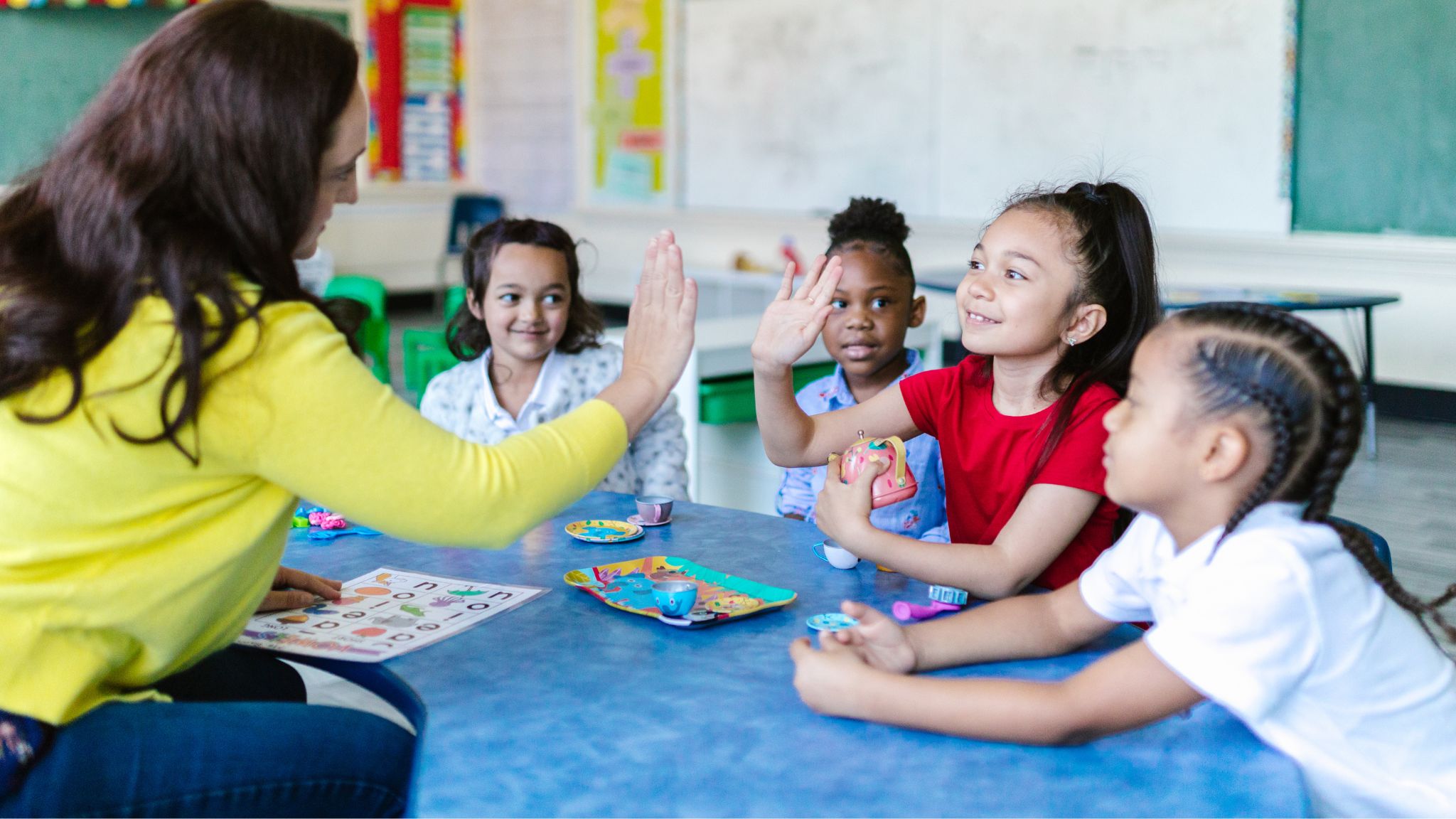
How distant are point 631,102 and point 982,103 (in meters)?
2.65

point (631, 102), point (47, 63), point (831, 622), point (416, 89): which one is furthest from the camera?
point (416, 89)

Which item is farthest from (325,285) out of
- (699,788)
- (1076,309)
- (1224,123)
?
(1224,123)

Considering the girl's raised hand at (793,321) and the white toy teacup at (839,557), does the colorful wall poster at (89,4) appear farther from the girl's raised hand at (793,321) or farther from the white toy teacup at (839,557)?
the white toy teacup at (839,557)

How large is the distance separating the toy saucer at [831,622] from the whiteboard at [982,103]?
460 centimetres

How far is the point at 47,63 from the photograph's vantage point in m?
6.97

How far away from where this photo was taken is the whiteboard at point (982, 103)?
5.49m

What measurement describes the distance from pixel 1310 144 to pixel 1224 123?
374 mm

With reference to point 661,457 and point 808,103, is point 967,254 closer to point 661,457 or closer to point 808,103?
point 808,103

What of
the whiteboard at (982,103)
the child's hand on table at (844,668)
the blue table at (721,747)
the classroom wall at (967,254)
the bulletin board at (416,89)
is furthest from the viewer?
the bulletin board at (416,89)

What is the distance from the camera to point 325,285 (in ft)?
13.4

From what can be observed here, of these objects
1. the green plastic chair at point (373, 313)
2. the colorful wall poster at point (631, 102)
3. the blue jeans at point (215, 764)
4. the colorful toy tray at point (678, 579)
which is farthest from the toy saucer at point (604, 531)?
the colorful wall poster at point (631, 102)

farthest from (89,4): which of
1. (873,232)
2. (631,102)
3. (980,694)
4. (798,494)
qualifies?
(980,694)

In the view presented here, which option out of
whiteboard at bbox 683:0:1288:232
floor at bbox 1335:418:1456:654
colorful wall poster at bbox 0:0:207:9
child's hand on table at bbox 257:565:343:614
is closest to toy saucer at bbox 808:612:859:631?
child's hand on table at bbox 257:565:343:614

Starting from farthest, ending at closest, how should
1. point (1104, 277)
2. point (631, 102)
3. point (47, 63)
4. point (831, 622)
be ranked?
point (631, 102) < point (47, 63) < point (1104, 277) < point (831, 622)
